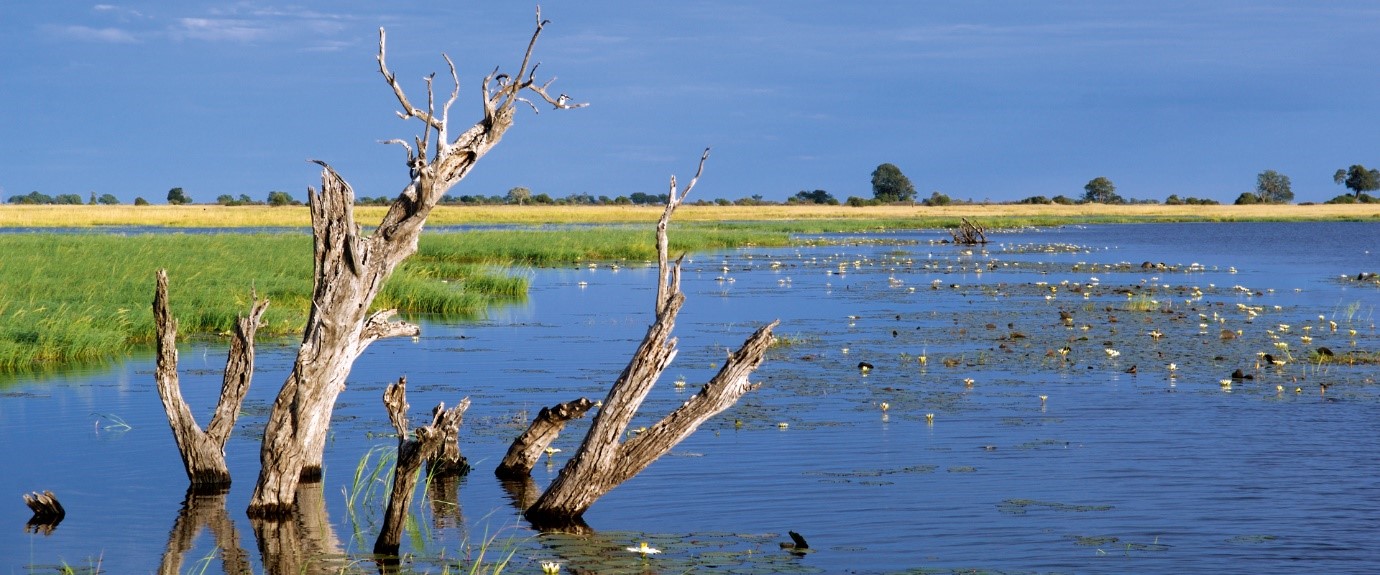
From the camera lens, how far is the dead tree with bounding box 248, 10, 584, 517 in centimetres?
893

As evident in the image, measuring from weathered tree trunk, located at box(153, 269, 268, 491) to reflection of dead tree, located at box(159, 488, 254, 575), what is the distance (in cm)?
21

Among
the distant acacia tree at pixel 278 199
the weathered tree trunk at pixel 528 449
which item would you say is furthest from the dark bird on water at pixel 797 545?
the distant acacia tree at pixel 278 199

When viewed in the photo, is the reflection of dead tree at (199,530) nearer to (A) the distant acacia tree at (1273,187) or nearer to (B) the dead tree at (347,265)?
(B) the dead tree at (347,265)

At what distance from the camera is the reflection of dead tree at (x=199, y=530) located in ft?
29.6

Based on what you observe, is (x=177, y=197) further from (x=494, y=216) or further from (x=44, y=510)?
(x=44, y=510)

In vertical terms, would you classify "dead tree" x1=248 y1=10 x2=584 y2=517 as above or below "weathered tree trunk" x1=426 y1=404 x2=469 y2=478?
above

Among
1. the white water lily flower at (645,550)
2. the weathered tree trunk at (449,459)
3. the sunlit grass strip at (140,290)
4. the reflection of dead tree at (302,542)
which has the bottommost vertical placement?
the reflection of dead tree at (302,542)

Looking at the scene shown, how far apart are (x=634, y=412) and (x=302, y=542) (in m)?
2.46

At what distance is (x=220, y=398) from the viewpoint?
11.0 metres

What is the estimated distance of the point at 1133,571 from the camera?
8.74 m

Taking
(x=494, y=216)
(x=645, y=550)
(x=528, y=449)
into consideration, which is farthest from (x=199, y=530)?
(x=494, y=216)

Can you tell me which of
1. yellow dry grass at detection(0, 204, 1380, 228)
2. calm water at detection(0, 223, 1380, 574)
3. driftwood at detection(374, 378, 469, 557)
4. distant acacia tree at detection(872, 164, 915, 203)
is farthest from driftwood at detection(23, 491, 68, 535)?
distant acacia tree at detection(872, 164, 915, 203)

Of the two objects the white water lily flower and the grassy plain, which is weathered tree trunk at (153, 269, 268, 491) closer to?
the white water lily flower

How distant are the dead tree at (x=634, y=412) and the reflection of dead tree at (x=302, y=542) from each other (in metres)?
1.49
